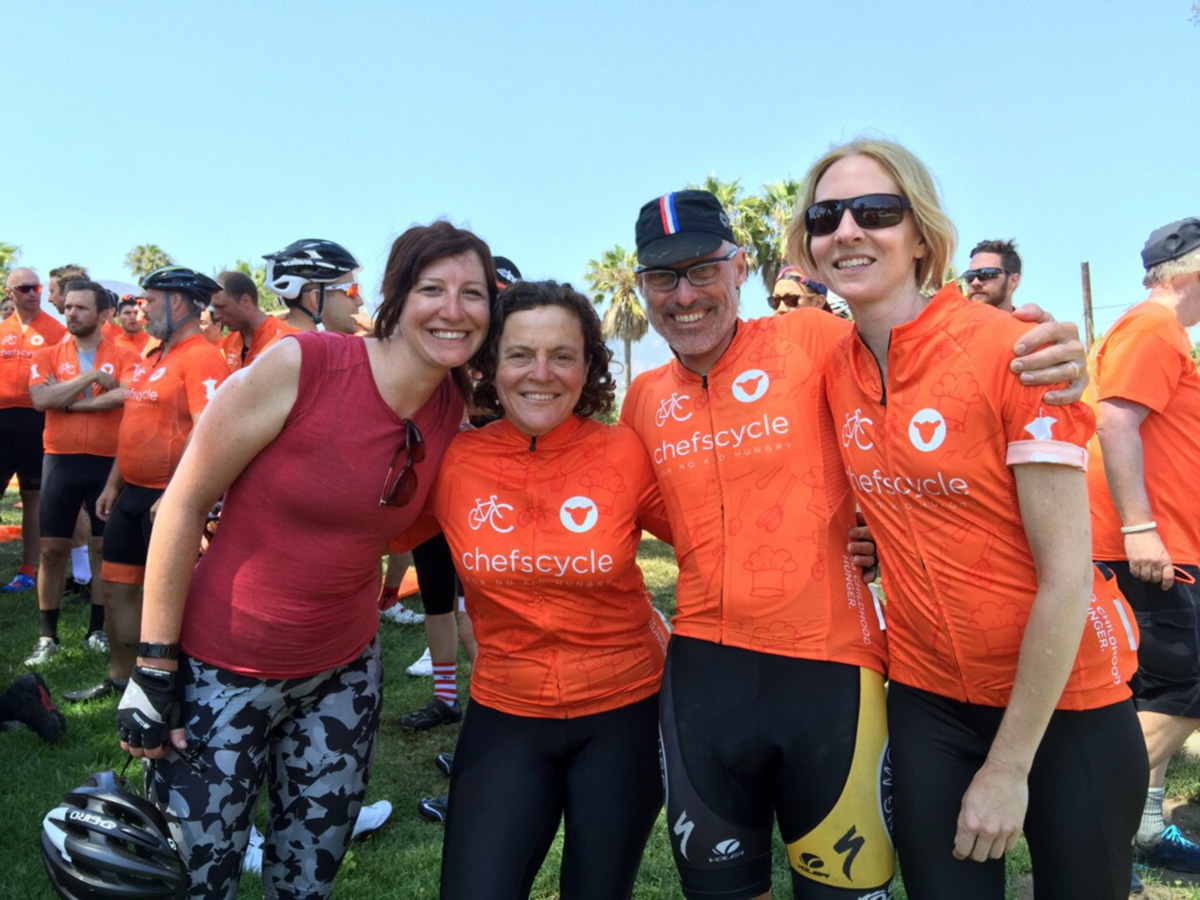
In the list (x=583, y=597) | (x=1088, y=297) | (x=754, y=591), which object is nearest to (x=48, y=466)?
(x=583, y=597)

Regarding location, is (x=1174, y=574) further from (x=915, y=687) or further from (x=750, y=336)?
(x=750, y=336)

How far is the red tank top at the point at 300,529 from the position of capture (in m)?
2.40

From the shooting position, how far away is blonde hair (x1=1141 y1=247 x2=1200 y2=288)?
374cm

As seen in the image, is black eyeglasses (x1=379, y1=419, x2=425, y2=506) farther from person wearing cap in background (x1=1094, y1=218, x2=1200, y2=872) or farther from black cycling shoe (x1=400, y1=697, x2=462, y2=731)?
black cycling shoe (x1=400, y1=697, x2=462, y2=731)

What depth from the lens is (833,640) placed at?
235 cm

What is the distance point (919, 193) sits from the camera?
2.21 m

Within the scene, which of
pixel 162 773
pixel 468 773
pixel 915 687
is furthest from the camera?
pixel 468 773

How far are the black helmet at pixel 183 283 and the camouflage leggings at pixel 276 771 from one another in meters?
3.80

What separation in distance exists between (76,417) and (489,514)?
19.2 feet

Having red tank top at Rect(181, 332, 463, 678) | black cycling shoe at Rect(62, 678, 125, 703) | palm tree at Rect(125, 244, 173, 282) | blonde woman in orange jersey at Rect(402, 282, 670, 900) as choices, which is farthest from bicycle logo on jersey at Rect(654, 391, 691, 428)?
palm tree at Rect(125, 244, 173, 282)

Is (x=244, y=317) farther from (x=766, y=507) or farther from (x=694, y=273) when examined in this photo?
(x=766, y=507)

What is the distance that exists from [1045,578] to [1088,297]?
30405 millimetres

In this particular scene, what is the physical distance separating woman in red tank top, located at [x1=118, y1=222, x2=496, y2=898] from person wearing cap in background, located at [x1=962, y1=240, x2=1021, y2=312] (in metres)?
5.03

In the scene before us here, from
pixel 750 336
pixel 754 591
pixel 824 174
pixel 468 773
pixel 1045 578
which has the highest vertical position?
pixel 824 174
